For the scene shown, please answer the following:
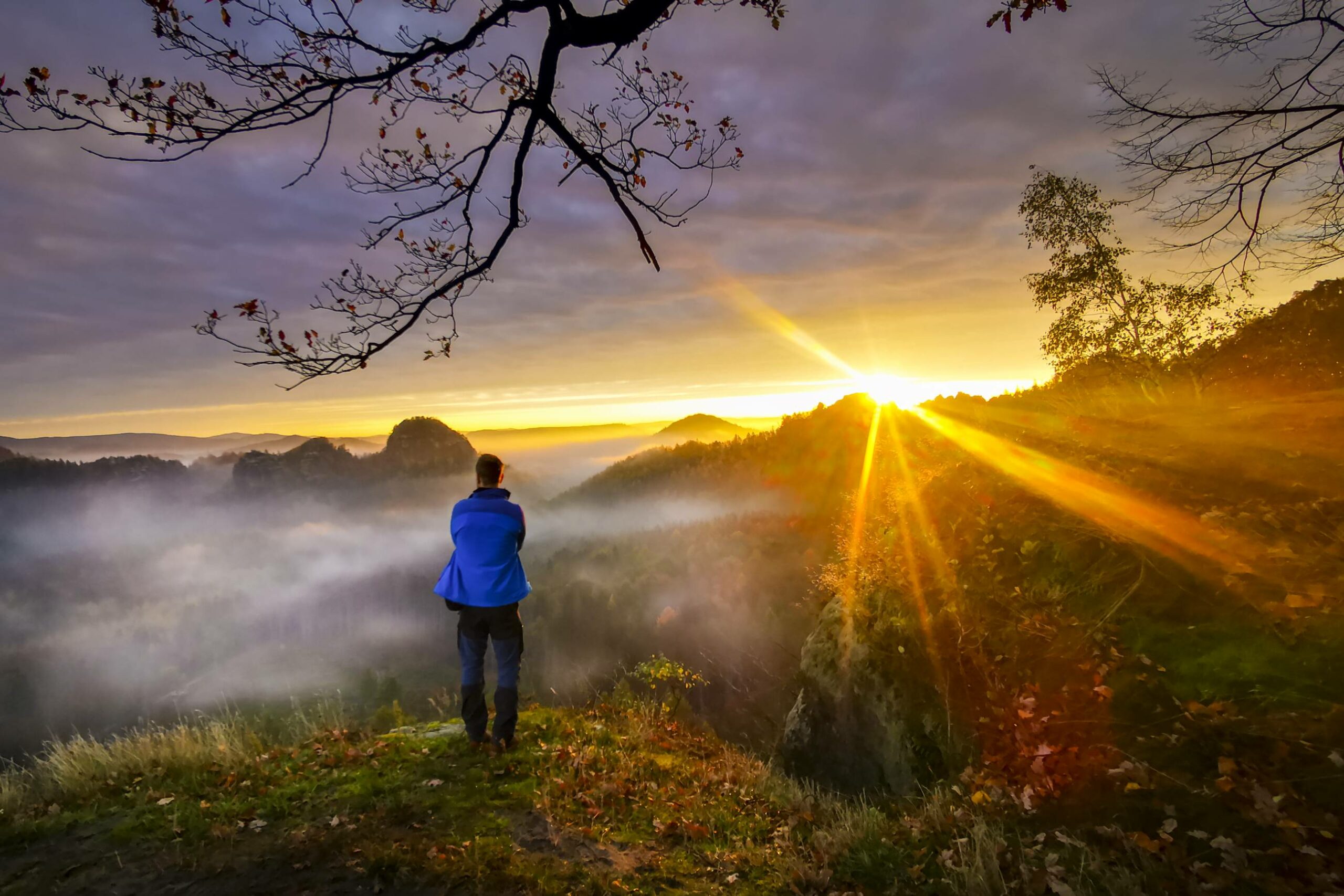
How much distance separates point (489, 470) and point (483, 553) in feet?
3.53

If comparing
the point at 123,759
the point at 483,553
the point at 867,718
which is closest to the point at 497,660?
the point at 483,553

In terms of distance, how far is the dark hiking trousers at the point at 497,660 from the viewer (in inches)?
293

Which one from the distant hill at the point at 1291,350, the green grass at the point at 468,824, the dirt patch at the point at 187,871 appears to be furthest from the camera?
the distant hill at the point at 1291,350

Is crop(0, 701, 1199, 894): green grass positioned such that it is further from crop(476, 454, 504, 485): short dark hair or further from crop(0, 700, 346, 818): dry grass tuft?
crop(476, 454, 504, 485): short dark hair

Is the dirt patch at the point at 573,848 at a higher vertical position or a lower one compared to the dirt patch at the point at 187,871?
lower

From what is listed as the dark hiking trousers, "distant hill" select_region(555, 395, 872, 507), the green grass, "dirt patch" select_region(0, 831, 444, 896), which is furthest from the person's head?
"distant hill" select_region(555, 395, 872, 507)

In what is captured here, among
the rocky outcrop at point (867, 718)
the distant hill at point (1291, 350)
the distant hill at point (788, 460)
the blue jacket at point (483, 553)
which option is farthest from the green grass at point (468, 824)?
the distant hill at point (788, 460)

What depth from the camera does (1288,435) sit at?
966 centimetres

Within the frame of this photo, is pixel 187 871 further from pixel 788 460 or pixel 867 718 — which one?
pixel 788 460

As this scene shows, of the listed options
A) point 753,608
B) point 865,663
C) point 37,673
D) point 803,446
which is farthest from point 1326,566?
point 37,673

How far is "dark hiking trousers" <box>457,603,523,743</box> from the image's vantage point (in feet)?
24.5

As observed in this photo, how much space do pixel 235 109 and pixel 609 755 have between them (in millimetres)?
8344

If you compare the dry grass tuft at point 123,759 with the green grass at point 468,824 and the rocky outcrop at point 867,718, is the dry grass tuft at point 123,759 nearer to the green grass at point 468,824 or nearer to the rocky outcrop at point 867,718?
the green grass at point 468,824

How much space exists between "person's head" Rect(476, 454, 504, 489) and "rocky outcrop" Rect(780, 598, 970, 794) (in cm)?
647
